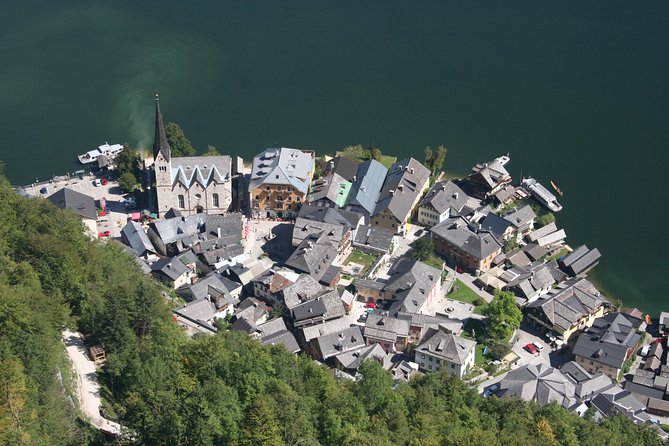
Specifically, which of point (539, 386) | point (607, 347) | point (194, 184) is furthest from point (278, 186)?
point (607, 347)

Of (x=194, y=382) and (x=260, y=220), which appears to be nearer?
(x=194, y=382)

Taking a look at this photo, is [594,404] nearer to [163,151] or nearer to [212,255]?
[212,255]

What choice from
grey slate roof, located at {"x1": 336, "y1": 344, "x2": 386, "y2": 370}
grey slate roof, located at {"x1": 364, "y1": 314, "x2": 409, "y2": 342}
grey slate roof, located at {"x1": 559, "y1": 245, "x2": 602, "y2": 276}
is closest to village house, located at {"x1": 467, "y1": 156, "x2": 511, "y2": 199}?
grey slate roof, located at {"x1": 559, "y1": 245, "x2": 602, "y2": 276}

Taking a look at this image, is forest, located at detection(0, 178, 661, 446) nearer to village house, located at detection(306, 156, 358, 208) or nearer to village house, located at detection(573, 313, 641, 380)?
village house, located at detection(573, 313, 641, 380)

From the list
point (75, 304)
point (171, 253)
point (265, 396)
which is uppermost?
point (265, 396)

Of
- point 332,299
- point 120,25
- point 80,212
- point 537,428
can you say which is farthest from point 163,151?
point 120,25

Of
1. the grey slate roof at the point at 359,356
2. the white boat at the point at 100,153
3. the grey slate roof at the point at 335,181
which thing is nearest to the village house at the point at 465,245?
the grey slate roof at the point at 335,181

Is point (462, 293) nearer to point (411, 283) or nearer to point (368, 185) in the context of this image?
point (411, 283)
